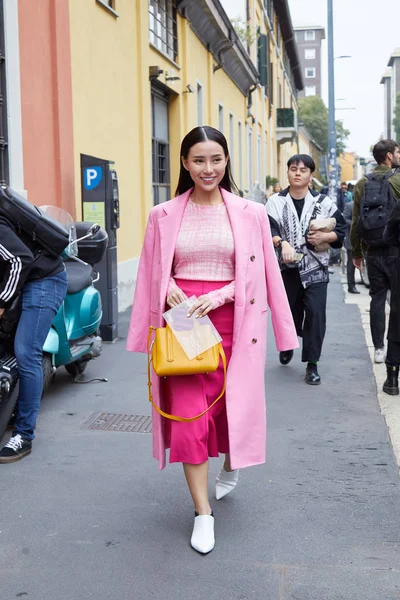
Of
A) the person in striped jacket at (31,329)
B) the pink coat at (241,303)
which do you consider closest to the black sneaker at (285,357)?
the person in striped jacket at (31,329)

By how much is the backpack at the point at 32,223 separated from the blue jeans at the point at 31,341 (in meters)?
0.22

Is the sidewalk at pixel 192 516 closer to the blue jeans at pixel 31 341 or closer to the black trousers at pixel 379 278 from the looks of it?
the blue jeans at pixel 31 341

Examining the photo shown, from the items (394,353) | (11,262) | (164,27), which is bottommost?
(394,353)

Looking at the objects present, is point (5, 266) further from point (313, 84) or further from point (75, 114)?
point (313, 84)

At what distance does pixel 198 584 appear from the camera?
3.31 m

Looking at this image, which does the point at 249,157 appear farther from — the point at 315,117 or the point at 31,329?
the point at 315,117

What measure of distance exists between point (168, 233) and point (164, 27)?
11.4m

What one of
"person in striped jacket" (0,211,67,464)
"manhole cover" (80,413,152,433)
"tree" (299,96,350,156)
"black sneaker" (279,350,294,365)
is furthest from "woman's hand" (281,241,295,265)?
"tree" (299,96,350,156)

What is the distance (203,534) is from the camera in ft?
12.0

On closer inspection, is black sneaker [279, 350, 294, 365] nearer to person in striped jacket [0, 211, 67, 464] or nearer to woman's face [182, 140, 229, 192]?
person in striped jacket [0, 211, 67, 464]

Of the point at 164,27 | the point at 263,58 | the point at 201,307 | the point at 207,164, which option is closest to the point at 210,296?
the point at 201,307

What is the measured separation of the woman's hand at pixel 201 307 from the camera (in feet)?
11.8

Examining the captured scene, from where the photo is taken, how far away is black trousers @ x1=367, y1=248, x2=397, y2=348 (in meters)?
7.42

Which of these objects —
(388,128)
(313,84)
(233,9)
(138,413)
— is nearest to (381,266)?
(138,413)
